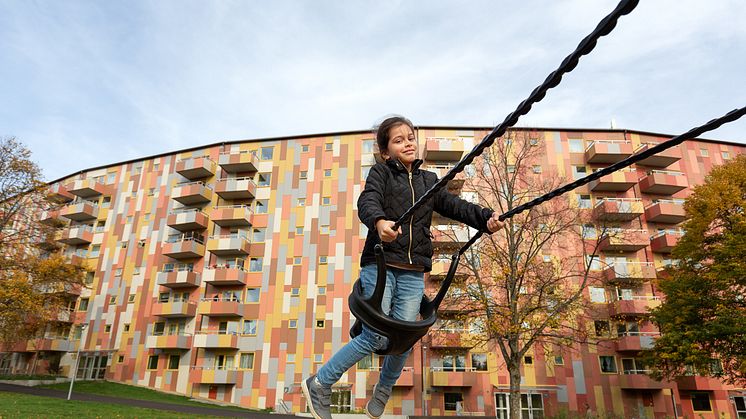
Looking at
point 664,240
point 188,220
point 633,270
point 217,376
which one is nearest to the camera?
point 633,270

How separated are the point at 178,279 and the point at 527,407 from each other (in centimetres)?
→ 2767

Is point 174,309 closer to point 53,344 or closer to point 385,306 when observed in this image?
point 53,344

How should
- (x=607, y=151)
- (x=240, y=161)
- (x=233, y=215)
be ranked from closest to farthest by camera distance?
(x=607, y=151) → (x=233, y=215) → (x=240, y=161)

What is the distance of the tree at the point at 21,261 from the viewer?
85.8 ft

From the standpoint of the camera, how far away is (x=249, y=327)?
35000 mm

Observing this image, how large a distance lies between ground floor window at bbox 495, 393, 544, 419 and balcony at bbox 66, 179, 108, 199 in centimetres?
4051

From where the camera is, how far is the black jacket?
3420 mm

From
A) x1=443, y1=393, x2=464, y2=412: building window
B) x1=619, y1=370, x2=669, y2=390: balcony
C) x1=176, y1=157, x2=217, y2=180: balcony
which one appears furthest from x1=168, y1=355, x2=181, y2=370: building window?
x1=619, y1=370, x2=669, y2=390: balcony

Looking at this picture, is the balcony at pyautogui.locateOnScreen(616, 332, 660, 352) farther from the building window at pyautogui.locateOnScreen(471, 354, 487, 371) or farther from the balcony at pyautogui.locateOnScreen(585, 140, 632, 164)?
the balcony at pyautogui.locateOnScreen(585, 140, 632, 164)

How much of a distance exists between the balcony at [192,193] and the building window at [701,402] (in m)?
39.9

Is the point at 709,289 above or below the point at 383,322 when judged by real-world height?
above

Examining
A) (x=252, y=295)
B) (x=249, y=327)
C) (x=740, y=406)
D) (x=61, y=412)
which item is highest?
(x=252, y=295)

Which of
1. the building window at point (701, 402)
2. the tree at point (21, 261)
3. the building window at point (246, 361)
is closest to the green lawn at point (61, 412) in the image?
the tree at point (21, 261)

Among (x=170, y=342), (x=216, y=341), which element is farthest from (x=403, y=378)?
(x=170, y=342)
